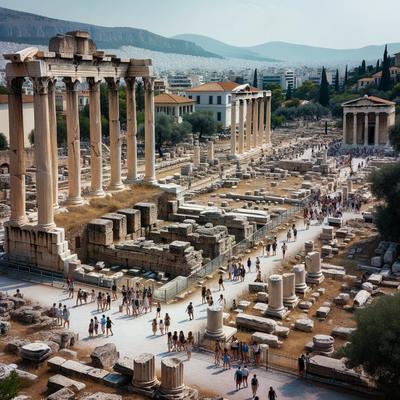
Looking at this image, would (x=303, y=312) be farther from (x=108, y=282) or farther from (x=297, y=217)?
(x=297, y=217)

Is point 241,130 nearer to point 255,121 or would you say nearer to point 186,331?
point 255,121

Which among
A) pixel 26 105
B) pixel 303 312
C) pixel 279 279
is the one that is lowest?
pixel 303 312

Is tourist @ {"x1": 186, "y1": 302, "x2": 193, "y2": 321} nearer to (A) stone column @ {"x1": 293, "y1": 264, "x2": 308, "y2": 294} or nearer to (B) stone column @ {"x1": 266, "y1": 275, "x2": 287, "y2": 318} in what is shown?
(B) stone column @ {"x1": 266, "y1": 275, "x2": 287, "y2": 318}

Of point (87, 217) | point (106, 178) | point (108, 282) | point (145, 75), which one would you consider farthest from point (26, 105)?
point (108, 282)

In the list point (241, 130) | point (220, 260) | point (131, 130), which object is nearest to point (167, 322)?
point (220, 260)

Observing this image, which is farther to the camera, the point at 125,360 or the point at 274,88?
the point at 274,88

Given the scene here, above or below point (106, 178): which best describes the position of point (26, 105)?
above

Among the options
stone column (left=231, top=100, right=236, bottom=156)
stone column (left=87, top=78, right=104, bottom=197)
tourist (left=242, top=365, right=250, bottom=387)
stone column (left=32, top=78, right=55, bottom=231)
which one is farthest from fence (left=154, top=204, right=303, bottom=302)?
stone column (left=231, top=100, right=236, bottom=156)
